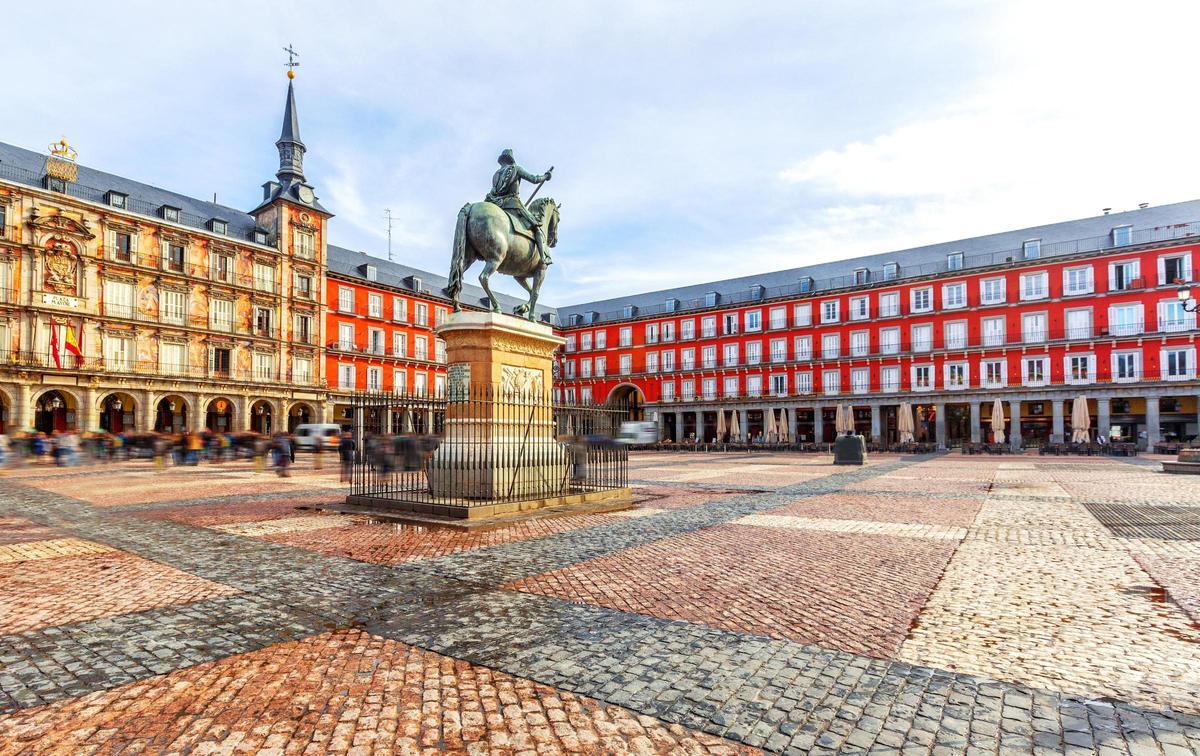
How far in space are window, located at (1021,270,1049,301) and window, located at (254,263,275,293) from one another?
47080 mm

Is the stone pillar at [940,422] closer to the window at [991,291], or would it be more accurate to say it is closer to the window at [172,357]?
the window at [991,291]

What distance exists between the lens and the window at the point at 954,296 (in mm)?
40469

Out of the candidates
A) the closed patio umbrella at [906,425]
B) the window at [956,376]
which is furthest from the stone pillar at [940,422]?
the closed patio umbrella at [906,425]

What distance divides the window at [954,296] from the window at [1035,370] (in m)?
5.14

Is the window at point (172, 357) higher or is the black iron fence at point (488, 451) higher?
the window at point (172, 357)

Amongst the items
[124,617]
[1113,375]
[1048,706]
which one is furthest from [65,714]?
[1113,375]

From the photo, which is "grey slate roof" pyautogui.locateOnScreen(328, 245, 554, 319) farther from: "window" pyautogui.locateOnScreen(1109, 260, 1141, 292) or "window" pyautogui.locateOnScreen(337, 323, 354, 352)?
"window" pyautogui.locateOnScreen(1109, 260, 1141, 292)

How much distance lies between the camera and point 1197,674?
3.43 metres

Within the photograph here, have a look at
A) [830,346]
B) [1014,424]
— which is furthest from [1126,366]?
[830,346]

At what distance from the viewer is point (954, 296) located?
40875mm

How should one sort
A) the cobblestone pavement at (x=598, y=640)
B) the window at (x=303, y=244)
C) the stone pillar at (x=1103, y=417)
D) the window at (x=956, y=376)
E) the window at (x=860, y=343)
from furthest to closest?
the window at (x=860, y=343) → the window at (x=303, y=244) → the window at (x=956, y=376) → the stone pillar at (x=1103, y=417) → the cobblestone pavement at (x=598, y=640)

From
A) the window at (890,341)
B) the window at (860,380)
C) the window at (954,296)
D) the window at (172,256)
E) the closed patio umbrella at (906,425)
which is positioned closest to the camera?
the window at (172,256)

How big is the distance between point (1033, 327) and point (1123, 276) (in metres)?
5.02

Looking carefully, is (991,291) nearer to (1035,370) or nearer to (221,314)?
(1035,370)
